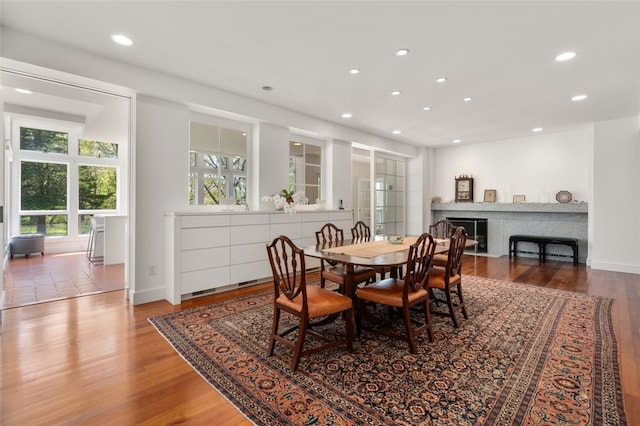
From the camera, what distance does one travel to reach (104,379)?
81.4 inches

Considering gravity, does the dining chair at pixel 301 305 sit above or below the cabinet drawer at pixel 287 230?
below

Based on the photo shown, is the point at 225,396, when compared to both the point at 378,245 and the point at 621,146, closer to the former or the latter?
the point at 378,245

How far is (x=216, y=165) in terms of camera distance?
14.7 ft

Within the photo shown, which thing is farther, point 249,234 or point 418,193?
point 418,193

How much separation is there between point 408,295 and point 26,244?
7736mm

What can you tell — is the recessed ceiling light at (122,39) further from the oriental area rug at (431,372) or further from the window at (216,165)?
the oriental area rug at (431,372)

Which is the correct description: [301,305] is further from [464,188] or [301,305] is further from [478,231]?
[464,188]

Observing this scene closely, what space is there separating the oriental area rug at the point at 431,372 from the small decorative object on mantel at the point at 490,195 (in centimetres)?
436

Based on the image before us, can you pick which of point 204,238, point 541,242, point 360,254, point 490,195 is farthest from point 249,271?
point 490,195

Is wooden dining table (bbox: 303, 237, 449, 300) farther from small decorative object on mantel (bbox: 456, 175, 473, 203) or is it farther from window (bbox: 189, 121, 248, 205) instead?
small decorative object on mantel (bbox: 456, 175, 473, 203)

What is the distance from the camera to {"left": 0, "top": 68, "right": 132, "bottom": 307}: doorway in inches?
172

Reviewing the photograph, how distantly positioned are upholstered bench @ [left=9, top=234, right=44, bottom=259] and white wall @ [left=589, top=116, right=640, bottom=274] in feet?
35.5

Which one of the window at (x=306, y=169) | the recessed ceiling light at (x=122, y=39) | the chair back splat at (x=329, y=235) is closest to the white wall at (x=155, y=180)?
the recessed ceiling light at (x=122, y=39)

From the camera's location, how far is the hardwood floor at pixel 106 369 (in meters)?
1.74
